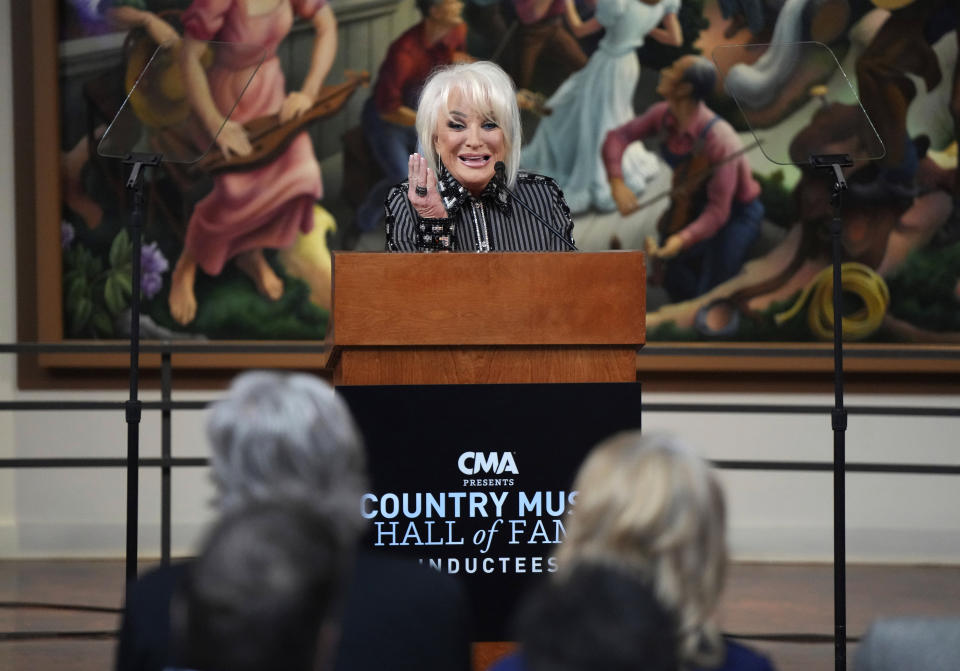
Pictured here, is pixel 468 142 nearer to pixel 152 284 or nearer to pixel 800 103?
pixel 800 103

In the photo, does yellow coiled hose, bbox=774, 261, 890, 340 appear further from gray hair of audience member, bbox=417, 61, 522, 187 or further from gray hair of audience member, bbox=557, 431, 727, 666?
gray hair of audience member, bbox=557, 431, 727, 666

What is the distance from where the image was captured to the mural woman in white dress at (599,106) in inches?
291

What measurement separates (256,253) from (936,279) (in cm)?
403

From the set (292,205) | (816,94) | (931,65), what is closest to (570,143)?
(292,205)

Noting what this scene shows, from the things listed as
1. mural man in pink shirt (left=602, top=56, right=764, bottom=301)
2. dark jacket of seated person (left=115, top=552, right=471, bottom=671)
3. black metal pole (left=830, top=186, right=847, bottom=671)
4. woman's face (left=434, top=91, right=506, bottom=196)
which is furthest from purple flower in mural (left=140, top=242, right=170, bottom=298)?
dark jacket of seated person (left=115, top=552, right=471, bottom=671)

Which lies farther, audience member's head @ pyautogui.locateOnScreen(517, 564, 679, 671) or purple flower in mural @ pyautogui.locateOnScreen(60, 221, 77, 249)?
purple flower in mural @ pyautogui.locateOnScreen(60, 221, 77, 249)

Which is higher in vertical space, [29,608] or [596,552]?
[596,552]

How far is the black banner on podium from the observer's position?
112 inches

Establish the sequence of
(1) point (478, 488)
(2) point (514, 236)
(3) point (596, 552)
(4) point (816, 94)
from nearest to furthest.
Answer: (3) point (596, 552), (1) point (478, 488), (2) point (514, 236), (4) point (816, 94)

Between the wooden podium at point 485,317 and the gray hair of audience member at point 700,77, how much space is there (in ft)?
15.5

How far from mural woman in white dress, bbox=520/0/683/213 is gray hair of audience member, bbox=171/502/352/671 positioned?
6.34m

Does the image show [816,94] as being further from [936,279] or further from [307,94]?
[307,94]

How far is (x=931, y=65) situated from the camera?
7363mm

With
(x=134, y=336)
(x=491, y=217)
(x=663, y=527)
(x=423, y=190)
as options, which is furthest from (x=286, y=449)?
(x=134, y=336)
